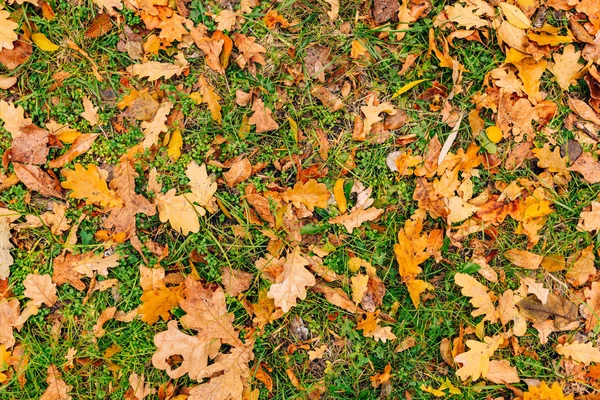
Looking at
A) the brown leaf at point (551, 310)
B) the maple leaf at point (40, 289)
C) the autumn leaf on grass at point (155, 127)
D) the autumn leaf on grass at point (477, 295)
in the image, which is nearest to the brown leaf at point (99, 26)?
the autumn leaf on grass at point (155, 127)

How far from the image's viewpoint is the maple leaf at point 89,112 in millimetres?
2896

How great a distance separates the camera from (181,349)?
280cm

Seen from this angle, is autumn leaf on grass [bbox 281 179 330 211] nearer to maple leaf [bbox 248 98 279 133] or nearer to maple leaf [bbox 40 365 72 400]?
maple leaf [bbox 248 98 279 133]

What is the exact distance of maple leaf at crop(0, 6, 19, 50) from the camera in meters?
2.80

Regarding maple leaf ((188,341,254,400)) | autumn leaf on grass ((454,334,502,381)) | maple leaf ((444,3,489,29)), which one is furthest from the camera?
maple leaf ((444,3,489,29))

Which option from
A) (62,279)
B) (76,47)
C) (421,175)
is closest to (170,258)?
(62,279)

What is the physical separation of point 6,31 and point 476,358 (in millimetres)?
3263

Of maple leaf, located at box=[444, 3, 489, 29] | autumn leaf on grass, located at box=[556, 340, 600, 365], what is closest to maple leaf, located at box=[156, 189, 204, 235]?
maple leaf, located at box=[444, 3, 489, 29]

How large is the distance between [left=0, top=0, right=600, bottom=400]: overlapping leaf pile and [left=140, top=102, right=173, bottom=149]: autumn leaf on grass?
1cm

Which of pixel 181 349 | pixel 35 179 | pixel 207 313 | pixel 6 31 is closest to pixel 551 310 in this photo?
pixel 207 313

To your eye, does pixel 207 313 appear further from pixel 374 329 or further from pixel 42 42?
pixel 42 42

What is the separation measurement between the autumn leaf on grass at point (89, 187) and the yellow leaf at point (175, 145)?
15.5 inches

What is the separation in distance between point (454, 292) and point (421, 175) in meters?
0.72

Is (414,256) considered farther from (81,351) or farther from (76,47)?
(76,47)
